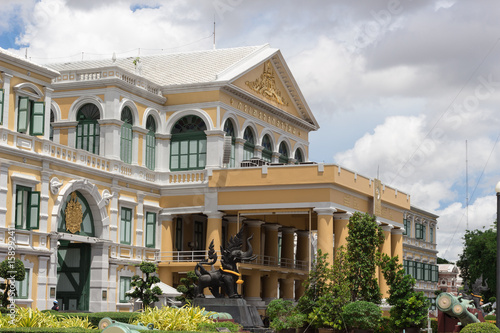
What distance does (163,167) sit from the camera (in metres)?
51.8

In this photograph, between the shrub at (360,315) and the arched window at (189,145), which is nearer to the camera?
the shrub at (360,315)

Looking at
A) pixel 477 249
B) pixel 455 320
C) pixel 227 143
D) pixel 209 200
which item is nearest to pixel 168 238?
pixel 209 200

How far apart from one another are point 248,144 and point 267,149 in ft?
10.4

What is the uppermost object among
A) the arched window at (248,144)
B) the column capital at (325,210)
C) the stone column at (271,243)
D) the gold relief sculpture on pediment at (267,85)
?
the gold relief sculpture on pediment at (267,85)

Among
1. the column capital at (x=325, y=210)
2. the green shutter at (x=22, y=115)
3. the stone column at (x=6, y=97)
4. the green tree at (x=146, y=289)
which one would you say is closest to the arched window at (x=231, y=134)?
the column capital at (x=325, y=210)

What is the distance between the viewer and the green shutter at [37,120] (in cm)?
4034

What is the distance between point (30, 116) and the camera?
4050cm

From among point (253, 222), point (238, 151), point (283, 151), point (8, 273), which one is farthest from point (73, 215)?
point (283, 151)

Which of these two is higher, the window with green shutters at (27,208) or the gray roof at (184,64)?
the gray roof at (184,64)

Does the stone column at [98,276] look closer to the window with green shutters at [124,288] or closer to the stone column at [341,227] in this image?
the window with green shutters at [124,288]

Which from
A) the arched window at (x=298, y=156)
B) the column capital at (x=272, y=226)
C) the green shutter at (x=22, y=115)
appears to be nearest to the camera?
the green shutter at (x=22, y=115)

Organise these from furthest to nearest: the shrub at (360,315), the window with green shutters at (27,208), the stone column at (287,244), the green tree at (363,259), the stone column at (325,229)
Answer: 1. the stone column at (287,244)
2. the stone column at (325,229)
3. the green tree at (363,259)
4. the window with green shutters at (27,208)
5. the shrub at (360,315)

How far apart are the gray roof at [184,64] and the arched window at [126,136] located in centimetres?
422

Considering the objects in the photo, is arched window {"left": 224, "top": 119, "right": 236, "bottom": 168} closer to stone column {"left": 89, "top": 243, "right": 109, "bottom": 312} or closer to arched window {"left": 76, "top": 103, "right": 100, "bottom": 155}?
arched window {"left": 76, "top": 103, "right": 100, "bottom": 155}
